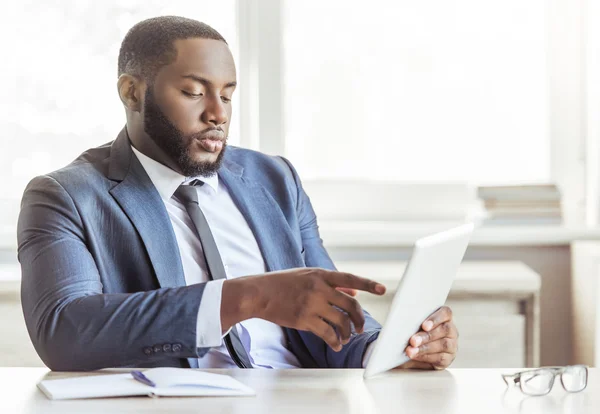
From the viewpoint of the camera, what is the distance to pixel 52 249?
61.2 inches

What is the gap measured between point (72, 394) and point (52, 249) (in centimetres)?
40

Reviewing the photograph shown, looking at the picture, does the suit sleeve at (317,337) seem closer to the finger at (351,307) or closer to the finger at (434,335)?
the finger at (434,335)

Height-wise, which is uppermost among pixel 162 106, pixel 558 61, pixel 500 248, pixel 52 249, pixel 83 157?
pixel 558 61

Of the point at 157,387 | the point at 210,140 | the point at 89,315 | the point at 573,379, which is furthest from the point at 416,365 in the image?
the point at 210,140

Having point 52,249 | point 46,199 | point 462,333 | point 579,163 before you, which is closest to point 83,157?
point 46,199

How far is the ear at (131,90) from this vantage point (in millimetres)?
1895

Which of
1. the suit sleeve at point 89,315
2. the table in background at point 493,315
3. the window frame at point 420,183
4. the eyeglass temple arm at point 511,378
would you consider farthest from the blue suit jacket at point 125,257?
the window frame at point 420,183

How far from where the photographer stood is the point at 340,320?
1316mm

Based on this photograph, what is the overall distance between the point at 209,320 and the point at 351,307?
268 millimetres

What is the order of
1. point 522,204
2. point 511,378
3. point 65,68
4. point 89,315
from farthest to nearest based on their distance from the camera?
point 65,68, point 522,204, point 89,315, point 511,378

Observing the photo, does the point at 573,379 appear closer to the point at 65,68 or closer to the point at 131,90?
the point at 131,90

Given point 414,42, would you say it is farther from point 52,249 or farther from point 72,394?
point 72,394

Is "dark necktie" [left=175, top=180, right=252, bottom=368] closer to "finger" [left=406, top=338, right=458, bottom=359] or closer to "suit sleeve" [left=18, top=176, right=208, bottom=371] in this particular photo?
"suit sleeve" [left=18, top=176, right=208, bottom=371]

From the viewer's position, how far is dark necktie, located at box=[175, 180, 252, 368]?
5.55 ft
